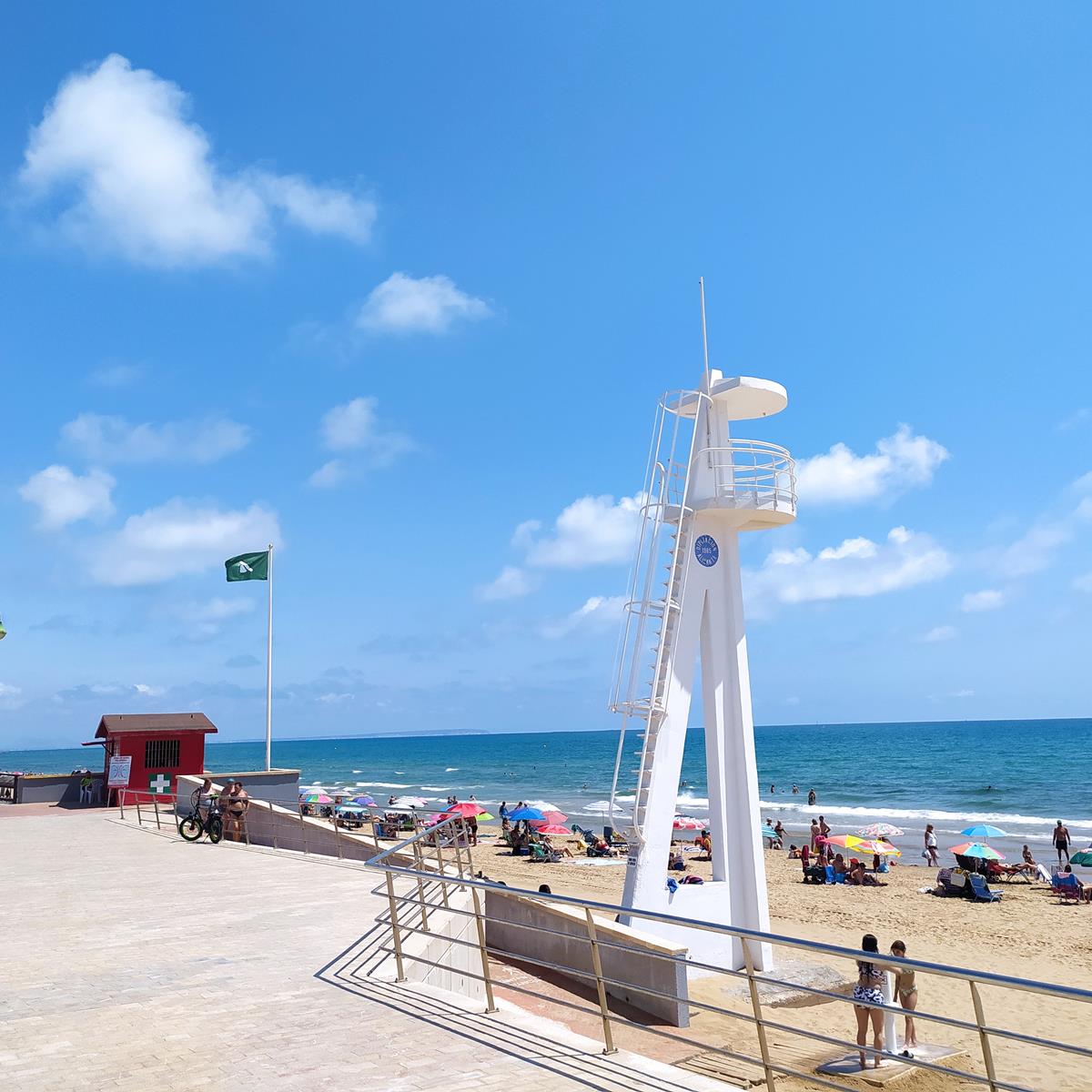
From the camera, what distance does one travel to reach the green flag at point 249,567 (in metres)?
31.6

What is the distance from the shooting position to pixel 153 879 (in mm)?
14266

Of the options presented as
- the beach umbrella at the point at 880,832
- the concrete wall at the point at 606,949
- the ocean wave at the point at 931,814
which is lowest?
the ocean wave at the point at 931,814

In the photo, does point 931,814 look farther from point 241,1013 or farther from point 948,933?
point 241,1013

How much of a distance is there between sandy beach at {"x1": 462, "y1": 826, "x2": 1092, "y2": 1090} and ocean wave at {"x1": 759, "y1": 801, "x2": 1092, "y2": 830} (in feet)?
61.0

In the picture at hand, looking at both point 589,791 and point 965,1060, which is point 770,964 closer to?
point 965,1060

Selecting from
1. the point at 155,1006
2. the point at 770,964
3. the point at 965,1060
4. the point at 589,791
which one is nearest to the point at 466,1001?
the point at 155,1006

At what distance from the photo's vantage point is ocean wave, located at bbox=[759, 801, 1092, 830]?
51.4 m

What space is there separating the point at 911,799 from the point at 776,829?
3149 centimetres

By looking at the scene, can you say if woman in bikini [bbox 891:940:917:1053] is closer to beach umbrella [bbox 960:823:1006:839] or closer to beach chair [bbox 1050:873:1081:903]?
beach chair [bbox 1050:873:1081:903]

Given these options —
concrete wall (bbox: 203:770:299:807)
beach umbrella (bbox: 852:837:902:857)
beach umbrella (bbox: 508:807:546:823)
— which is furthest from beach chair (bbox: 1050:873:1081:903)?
concrete wall (bbox: 203:770:299:807)

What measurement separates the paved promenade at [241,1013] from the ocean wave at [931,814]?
38921mm

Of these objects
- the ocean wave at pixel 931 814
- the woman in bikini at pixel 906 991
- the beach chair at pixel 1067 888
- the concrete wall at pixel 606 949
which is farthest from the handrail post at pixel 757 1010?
the ocean wave at pixel 931 814

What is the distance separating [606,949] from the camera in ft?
35.1

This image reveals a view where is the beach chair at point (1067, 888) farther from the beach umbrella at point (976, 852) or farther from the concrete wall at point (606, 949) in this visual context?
the concrete wall at point (606, 949)
